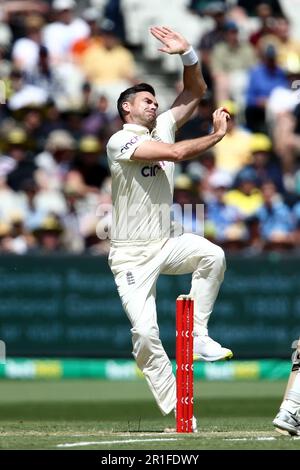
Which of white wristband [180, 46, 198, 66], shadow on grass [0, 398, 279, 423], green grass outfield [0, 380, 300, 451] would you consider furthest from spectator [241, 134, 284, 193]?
white wristband [180, 46, 198, 66]

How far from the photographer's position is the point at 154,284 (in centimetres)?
973

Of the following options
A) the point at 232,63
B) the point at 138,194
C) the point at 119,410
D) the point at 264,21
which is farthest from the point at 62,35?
the point at 138,194

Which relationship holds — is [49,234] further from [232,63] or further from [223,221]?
[232,63]

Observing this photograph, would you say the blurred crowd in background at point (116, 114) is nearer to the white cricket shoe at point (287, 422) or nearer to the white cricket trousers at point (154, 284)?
the white cricket trousers at point (154, 284)

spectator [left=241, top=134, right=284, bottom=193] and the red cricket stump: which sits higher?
spectator [left=241, top=134, right=284, bottom=193]

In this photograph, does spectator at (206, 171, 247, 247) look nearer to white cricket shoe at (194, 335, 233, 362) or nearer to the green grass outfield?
the green grass outfield

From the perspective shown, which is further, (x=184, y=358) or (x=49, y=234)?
(x=49, y=234)

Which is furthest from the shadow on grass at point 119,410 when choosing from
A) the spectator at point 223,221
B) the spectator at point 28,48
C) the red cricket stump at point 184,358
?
the spectator at point 28,48

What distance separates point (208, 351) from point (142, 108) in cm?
171

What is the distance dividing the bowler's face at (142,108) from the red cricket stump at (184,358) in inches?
51.3

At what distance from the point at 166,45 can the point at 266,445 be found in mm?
3065

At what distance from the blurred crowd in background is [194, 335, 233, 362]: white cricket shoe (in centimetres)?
628

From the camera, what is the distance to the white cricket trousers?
9.61 m

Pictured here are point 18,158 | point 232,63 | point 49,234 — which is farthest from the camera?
point 232,63
